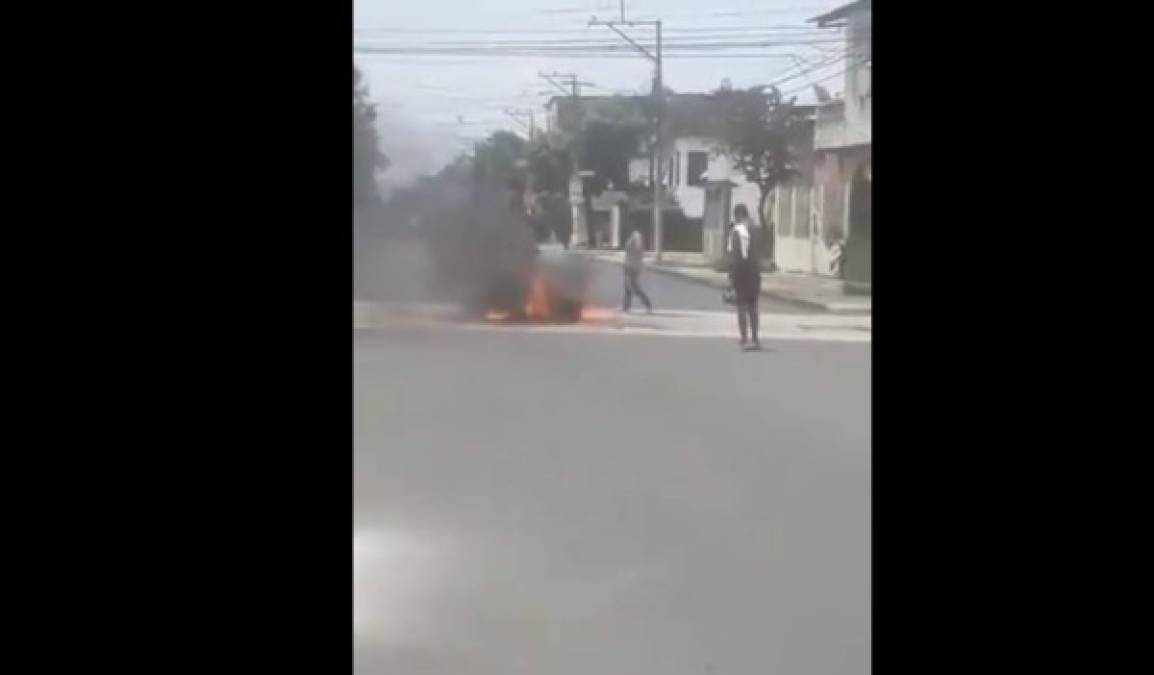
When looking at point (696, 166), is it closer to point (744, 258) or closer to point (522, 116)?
point (744, 258)

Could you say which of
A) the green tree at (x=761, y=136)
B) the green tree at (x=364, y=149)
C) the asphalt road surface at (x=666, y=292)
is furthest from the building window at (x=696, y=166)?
the green tree at (x=364, y=149)

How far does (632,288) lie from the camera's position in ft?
5.56

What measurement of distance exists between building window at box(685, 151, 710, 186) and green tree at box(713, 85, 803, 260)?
0.11 feet

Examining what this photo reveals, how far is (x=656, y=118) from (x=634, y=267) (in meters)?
0.21

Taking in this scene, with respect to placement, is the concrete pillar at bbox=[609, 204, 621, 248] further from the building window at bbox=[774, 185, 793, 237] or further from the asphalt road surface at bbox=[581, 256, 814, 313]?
the building window at bbox=[774, 185, 793, 237]

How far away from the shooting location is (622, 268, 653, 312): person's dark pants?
1690 millimetres

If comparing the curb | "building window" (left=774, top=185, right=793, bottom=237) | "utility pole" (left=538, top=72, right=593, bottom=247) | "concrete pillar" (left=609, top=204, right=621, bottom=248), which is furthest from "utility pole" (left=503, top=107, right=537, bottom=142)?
"building window" (left=774, top=185, right=793, bottom=237)

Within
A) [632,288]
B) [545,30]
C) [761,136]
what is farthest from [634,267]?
[545,30]
